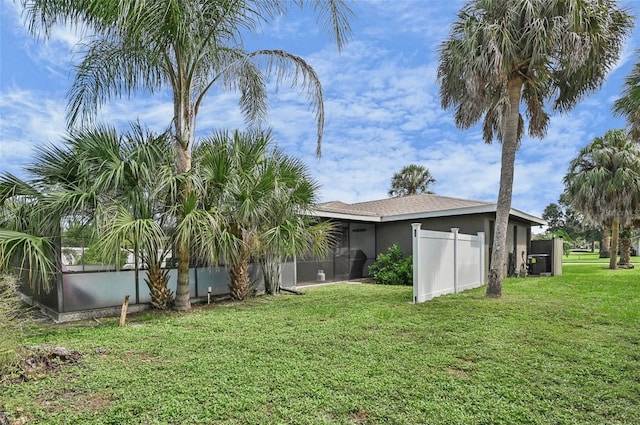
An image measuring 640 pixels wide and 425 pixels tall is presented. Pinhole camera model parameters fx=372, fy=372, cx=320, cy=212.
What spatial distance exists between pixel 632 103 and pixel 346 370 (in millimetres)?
9846

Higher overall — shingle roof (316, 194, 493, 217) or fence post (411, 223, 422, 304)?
shingle roof (316, 194, 493, 217)

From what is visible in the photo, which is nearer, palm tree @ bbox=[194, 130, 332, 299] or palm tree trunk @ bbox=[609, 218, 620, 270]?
palm tree @ bbox=[194, 130, 332, 299]

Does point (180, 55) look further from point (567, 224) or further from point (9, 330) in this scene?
point (567, 224)

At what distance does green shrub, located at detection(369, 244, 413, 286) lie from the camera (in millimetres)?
12508

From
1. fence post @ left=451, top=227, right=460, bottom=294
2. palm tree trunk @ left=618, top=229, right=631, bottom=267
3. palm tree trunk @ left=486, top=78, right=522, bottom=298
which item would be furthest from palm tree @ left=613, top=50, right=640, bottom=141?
palm tree trunk @ left=618, top=229, right=631, bottom=267

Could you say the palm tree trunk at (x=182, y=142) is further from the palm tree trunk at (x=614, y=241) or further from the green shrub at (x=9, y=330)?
the palm tree trunk at (x=614, y=241)

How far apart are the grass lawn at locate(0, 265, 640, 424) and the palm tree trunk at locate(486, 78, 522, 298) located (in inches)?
54.2

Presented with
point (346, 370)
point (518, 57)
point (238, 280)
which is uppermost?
point (518, 57)

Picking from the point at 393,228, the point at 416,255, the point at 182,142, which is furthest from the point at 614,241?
the point at 182,142

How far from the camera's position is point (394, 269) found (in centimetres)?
1281

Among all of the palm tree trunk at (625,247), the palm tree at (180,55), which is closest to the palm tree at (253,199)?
the palm tree at (180,55)

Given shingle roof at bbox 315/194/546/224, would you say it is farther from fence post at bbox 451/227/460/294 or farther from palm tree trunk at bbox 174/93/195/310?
palm tree trunk at bbox 174/93/195/310

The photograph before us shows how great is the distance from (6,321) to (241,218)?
413 centimetres

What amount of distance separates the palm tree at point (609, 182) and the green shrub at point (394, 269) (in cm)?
1155
